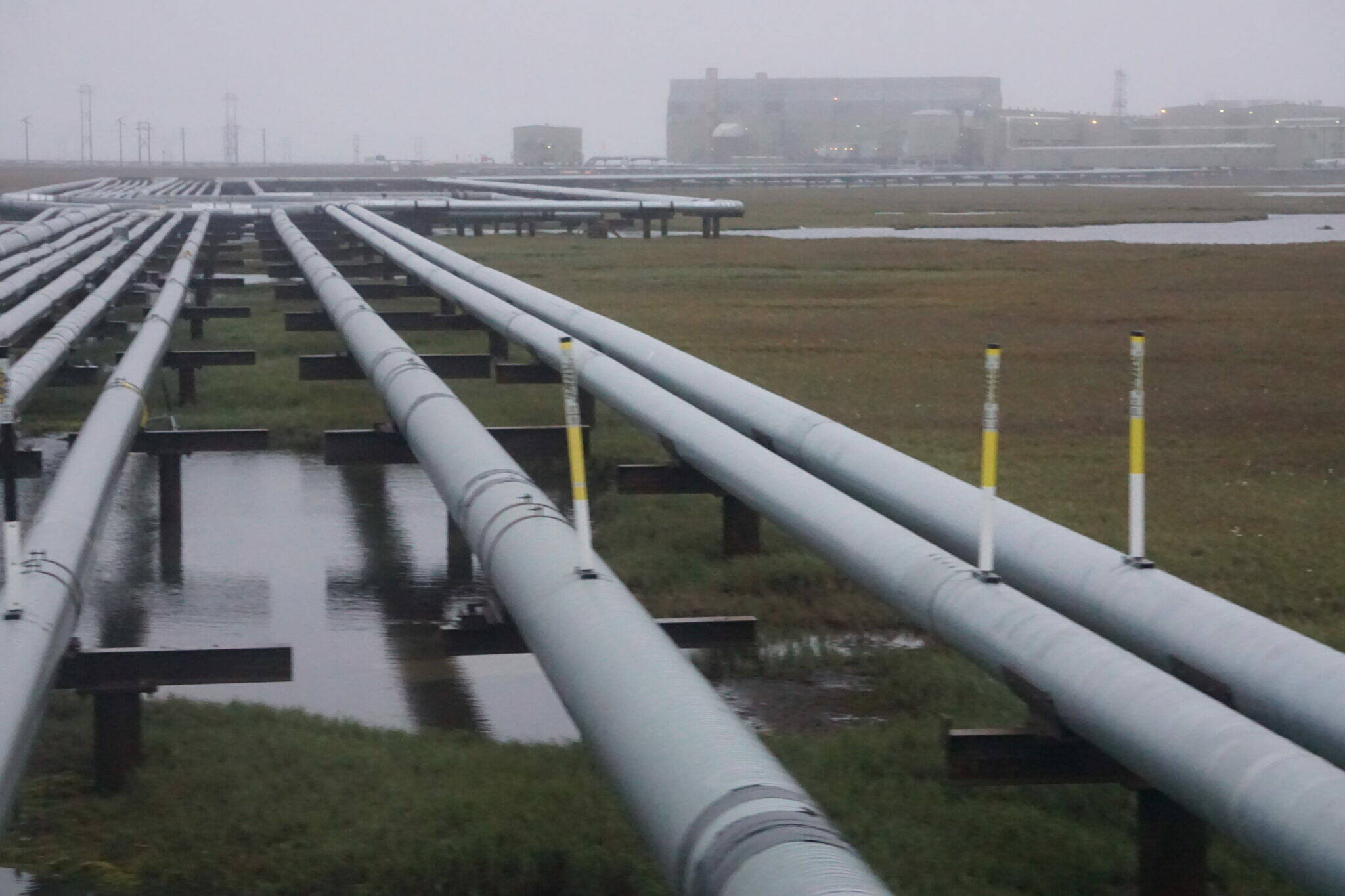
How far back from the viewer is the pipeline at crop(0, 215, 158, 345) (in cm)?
1112

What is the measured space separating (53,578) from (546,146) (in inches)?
5333

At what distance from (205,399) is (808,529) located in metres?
9.19

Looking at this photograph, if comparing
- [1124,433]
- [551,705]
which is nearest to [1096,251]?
[1124,433]

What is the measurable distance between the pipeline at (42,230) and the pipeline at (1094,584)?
13.6 meters

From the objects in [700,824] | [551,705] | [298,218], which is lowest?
[551,705]

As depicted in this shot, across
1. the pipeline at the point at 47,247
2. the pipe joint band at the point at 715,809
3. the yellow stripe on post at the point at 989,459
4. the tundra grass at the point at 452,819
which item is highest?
the pipeline at the point at 47,247

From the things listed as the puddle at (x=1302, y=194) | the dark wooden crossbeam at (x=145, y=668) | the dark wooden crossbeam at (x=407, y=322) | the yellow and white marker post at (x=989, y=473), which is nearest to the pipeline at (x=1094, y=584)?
the yellow and white marker post at (x=989, y=473)

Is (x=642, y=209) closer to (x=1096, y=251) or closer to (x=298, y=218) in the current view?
(x=298, y=218)

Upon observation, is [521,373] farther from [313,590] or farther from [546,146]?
[546,146]

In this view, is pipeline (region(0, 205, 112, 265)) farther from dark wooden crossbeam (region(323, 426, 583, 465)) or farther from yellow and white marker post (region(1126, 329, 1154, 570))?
yellow and white marker post (region(1126, 329, 1154, 570))

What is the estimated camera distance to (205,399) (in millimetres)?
13672

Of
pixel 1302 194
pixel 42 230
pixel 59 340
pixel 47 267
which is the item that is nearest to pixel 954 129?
pixel 1302 194

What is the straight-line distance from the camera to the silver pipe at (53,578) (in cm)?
387

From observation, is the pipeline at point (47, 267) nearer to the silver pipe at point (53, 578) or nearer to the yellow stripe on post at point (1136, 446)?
the silver pipe at point (53, 578)
